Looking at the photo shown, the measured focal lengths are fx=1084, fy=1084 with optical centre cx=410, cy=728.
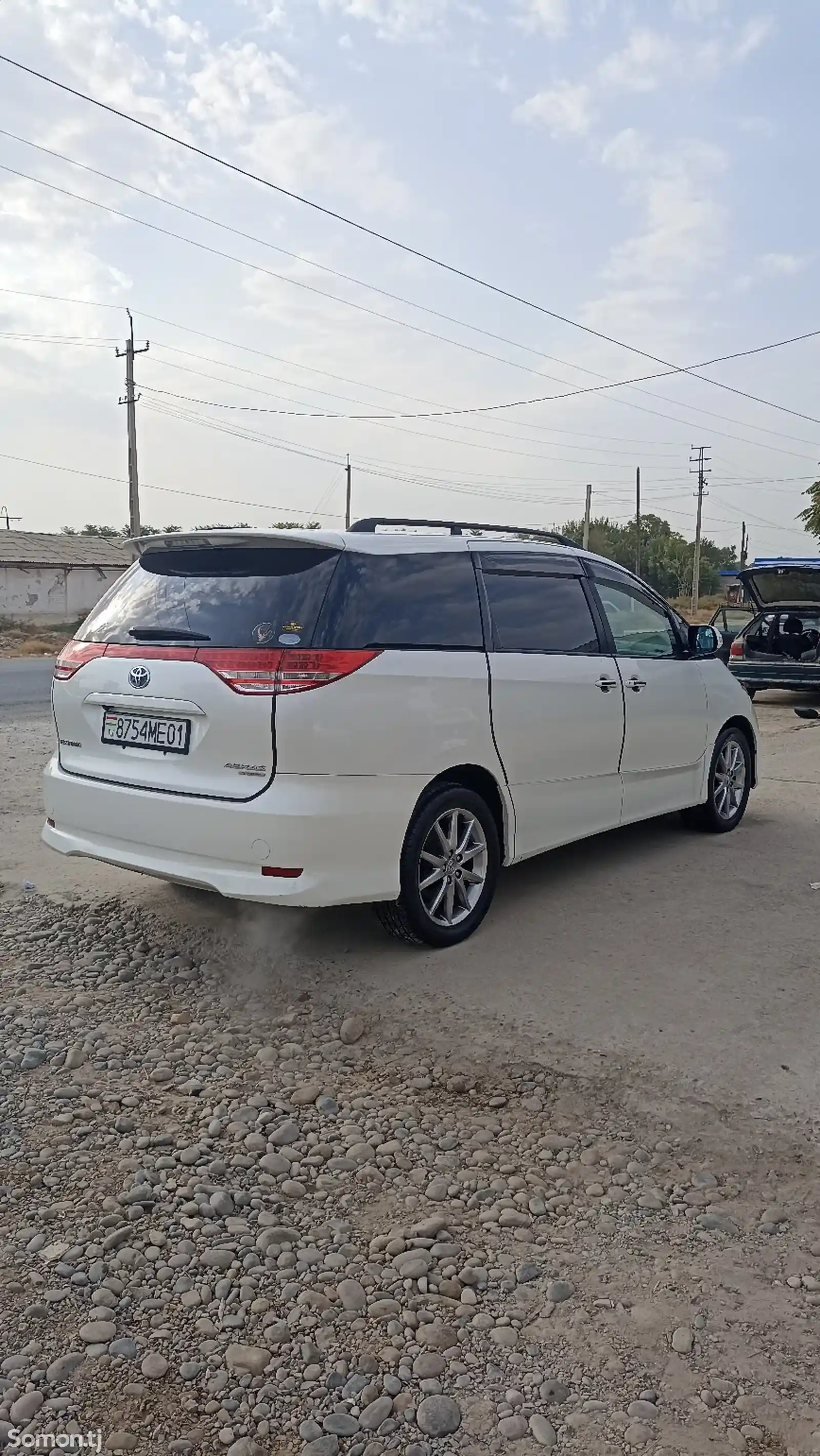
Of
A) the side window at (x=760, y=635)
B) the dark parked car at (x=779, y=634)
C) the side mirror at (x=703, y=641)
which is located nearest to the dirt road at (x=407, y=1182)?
the side mirror at (x=703, y=641)

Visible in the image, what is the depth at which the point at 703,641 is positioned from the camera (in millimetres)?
6730

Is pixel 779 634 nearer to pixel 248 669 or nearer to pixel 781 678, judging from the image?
pixel 781 678

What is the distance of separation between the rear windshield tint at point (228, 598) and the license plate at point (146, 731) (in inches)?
12.4

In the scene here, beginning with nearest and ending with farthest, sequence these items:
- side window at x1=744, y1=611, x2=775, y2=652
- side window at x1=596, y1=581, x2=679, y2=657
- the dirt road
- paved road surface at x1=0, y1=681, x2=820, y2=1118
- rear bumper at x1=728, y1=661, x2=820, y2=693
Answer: the dirt road, paved road surface at x1=0, y1=681, x2=820, y2=1118, side window at x1=596, y1=581, x2=679, y2=657, rear bumper at x1=728, y1=661, x2=820, y2=693, side window at x1=744, y1=611, x2=775, y2=652

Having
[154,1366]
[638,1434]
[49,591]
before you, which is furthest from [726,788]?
[49,591]

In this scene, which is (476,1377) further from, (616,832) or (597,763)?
(616,832)

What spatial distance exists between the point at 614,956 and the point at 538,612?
169 cm

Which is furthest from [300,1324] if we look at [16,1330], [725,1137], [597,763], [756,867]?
[756,867]

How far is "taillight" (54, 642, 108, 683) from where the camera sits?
4668 millimetres

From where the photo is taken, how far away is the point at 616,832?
6.92m

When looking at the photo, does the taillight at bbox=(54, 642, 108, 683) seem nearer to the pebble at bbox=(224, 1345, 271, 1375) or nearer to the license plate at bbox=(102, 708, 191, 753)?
the license plate at bbox=(102, 708, 191, 753)

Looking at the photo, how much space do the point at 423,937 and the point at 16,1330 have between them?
238cm

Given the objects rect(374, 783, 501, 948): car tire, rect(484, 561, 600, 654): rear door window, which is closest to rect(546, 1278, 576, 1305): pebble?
rect(374, 783, 501, 948): car tire

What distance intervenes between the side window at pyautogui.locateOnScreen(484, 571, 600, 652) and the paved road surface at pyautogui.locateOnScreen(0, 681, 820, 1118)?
4.15 feet
